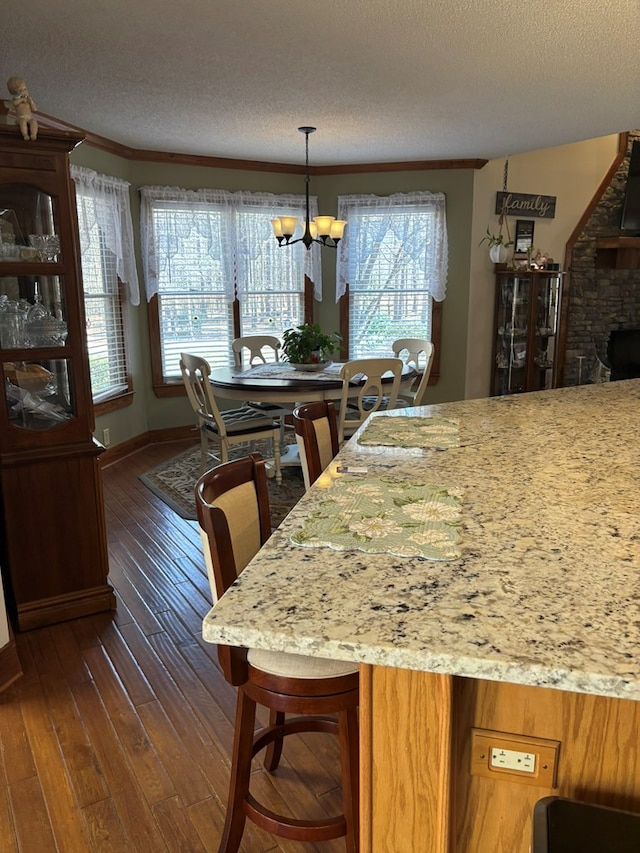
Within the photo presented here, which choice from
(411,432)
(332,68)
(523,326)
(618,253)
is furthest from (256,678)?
(618,253)

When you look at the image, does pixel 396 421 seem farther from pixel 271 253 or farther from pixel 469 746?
pixel 271 253

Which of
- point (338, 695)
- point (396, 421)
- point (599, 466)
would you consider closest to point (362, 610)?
point (338, 695)

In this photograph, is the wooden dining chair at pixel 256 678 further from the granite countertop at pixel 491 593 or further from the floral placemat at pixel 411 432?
the floral placemat at pixel 411 432

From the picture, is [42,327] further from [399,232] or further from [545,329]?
[545,329]

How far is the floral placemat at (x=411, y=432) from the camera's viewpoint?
6.68ft

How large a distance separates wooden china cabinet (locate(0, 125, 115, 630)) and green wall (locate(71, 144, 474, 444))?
2.56m

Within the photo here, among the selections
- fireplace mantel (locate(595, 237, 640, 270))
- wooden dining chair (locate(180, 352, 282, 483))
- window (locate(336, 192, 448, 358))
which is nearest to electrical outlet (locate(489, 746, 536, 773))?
wooden dining chair (locate(180, 352, 282, 483))

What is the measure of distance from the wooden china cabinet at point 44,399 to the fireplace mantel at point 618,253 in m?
5.55

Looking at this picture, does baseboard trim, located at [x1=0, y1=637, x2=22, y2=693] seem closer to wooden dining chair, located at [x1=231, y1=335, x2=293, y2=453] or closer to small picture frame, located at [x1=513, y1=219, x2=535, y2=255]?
wooden dining chair, located at [x1=231, y1=335, x2=293, y2=453]

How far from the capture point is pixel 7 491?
2.61 metres

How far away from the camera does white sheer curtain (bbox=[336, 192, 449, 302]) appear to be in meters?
5.98

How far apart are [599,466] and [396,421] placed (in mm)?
761

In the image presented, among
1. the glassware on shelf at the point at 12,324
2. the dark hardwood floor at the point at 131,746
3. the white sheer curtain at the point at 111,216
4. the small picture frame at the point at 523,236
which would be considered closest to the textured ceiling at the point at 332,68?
the white sheer curtain at the point at 111,216

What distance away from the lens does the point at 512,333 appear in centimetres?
625
